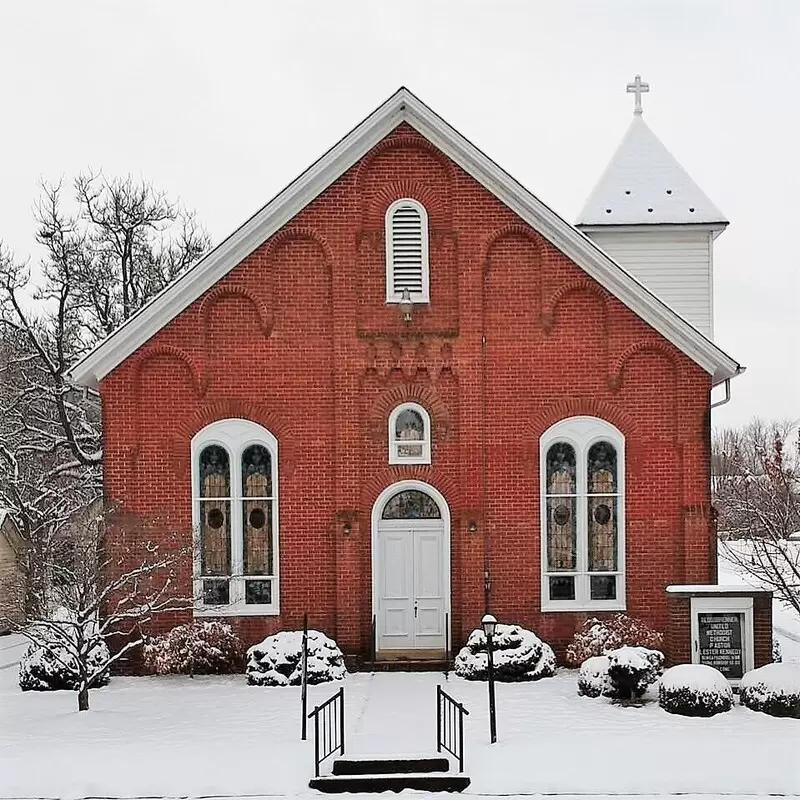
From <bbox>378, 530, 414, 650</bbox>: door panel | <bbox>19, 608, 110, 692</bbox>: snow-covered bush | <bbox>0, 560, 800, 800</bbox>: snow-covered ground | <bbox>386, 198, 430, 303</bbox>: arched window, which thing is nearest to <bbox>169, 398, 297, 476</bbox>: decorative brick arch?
<bbox>378, 530, 414, 650</bbox>: door panel

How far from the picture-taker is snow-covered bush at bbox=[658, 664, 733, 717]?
13945mm

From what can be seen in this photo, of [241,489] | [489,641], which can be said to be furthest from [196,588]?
[489,641]

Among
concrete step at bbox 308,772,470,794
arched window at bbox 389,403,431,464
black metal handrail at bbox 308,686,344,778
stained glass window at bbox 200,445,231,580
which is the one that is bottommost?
concrete step at bbox 308,772,470,794

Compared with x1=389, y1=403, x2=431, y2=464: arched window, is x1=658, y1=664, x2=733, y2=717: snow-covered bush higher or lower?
lower

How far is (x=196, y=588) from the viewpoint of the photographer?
56.9ft

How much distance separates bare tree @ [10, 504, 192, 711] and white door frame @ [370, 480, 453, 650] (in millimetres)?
3078

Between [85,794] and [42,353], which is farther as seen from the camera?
[42,353]

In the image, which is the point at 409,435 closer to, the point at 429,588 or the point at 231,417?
the point at 429,588

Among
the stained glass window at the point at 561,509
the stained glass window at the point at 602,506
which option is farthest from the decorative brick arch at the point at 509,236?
the stained glass window at the point at 602,506

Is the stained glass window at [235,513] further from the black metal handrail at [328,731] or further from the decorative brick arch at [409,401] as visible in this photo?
the black metal handrail at [328,731]

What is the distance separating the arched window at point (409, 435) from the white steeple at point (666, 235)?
6413 mm

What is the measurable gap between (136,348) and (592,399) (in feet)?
25.3

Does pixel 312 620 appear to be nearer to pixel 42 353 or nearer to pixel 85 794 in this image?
pixel 85 794

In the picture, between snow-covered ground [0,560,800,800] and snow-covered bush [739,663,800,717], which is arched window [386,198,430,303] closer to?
snow-covered ground [0,560,800,800]
